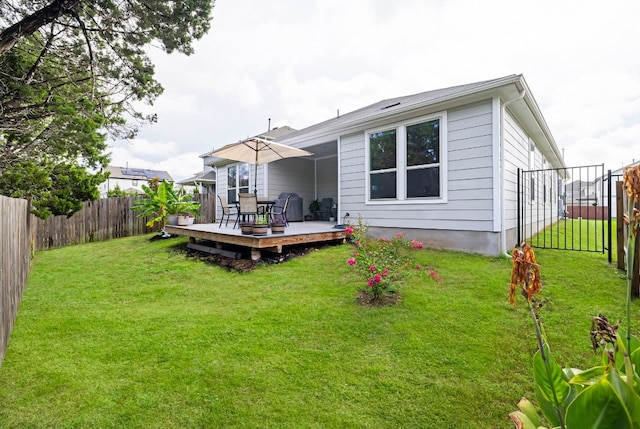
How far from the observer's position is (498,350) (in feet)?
8.13

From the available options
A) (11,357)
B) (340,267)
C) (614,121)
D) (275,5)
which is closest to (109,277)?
(11,357)

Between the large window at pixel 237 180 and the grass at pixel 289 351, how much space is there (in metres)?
6.95

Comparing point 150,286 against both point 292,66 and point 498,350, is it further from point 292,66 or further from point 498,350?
point 292,66

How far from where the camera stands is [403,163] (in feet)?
20.8

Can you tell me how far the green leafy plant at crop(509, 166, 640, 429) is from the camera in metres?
0.87

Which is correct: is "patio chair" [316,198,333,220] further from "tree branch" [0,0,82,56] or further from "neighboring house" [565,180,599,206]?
"tree branch" [0,0,82,56]

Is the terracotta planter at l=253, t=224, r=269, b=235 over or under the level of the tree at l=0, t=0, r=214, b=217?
under

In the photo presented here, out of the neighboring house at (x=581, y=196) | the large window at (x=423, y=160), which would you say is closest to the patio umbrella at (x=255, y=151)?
the large window at (x=423, y=160)

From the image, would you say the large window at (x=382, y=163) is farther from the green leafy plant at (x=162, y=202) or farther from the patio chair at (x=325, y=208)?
the green leafy plant at (x=162, y=202)

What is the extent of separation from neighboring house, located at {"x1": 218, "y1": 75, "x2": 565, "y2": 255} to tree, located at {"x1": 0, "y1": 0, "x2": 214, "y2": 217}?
4456mm

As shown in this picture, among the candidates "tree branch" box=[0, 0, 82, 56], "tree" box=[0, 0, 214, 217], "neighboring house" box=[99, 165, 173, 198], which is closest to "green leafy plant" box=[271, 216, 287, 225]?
"tree" box=[0, 0, 214, 217]

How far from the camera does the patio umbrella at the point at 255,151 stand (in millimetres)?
6516

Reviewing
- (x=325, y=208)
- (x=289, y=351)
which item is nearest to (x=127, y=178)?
(x=325, y=208)

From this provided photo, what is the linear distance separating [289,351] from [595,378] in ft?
6.71
